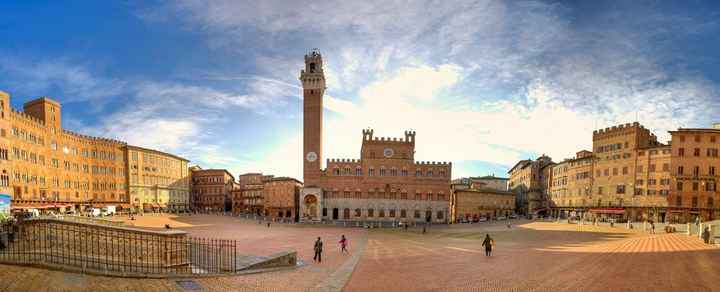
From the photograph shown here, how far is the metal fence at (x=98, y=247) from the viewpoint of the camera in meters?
11.8

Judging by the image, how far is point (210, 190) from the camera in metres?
94.2

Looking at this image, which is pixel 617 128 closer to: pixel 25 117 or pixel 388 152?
pixel 388 152

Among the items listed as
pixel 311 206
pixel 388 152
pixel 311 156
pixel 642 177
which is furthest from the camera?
pixel 388 152

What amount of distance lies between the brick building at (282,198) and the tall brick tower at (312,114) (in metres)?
10.4

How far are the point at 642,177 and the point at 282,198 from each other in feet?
217

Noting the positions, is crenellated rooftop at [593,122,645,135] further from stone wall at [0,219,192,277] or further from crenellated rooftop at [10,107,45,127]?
crenellated rooftop at [10,107,45,127]

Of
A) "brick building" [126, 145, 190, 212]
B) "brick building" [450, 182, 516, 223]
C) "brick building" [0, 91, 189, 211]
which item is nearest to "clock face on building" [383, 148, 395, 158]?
"brick building" [450, 182, 516, 223]

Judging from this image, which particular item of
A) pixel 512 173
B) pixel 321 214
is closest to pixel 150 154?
pixel 321 214

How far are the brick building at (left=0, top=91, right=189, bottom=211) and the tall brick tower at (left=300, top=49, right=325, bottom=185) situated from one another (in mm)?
40557

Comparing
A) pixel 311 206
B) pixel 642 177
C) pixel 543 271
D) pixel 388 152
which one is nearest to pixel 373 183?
pixel 388 152

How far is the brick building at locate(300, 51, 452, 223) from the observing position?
204 feet

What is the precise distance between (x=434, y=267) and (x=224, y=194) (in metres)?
88.0

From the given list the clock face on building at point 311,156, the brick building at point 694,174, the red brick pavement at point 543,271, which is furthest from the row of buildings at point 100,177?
the brick building at point 694,174

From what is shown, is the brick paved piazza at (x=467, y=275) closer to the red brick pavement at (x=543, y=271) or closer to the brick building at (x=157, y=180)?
the red brick pavement at (x=543, y=271)
